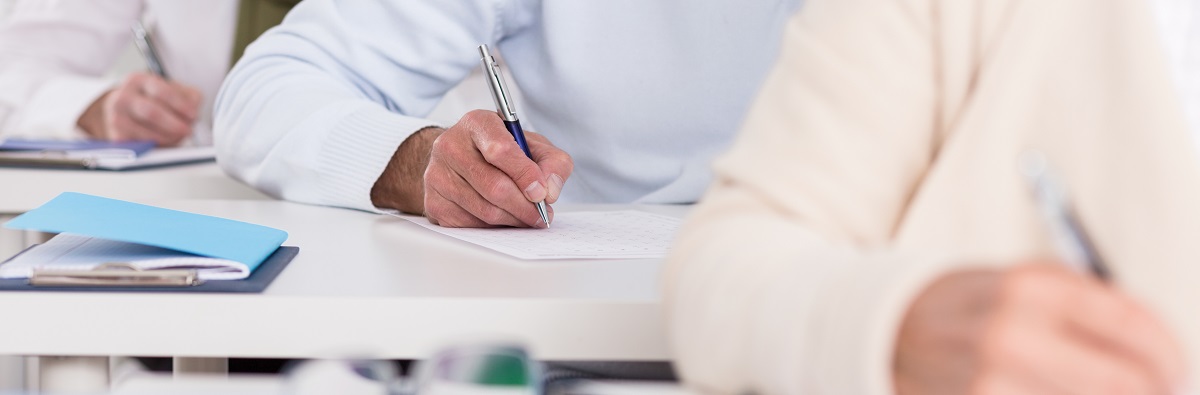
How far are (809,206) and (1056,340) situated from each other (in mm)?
144

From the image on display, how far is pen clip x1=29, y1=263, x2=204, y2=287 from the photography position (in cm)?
61

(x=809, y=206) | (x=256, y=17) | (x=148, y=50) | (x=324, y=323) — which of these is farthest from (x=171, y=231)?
(x=148, y=50)

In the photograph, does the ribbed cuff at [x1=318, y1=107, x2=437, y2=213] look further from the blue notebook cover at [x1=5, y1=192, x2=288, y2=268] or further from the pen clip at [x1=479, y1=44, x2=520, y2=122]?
the blue notebook cover at [x1=5, y1=192, x2=288, y2=268]

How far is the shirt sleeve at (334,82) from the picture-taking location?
3.44ft

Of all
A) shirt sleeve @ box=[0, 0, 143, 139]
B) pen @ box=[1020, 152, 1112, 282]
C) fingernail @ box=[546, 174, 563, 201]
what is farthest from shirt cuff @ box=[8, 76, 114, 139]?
pen @ box=[1020, 152, 1112, 282]

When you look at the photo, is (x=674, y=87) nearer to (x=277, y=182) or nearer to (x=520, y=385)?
(x=277, y=182)

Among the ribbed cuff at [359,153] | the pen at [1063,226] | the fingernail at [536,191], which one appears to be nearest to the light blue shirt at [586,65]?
the ribbed cuff at [359,153]

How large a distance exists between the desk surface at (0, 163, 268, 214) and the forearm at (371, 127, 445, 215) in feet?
1.01

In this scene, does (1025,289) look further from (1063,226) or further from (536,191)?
(536,191)

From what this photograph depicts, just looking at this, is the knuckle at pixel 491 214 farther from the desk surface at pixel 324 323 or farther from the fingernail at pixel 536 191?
the desk surface at pixel 324 323

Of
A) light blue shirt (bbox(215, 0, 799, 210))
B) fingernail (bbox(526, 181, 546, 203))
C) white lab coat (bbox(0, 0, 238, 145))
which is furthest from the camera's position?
white lab coat (bbox(0, 0, 238, 145))

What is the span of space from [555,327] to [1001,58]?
260 millimetres

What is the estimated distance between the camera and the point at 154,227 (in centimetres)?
69

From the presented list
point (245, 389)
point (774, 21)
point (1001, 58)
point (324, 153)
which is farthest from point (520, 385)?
point (774, 21)
